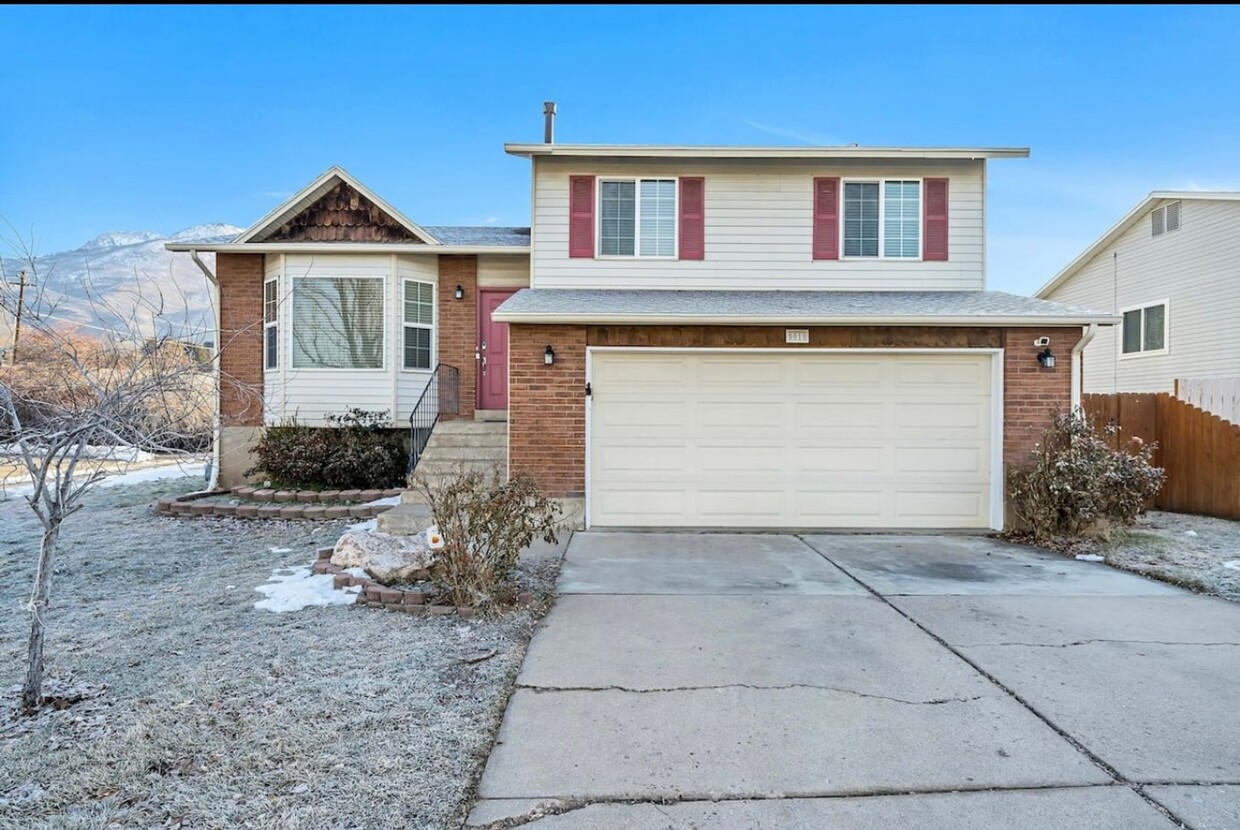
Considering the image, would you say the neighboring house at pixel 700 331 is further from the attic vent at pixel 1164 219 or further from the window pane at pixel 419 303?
the attic vent at pixel 1164 219

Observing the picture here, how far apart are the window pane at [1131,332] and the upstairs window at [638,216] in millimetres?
11424

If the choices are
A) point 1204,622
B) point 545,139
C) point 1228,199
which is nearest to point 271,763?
point 1204,622

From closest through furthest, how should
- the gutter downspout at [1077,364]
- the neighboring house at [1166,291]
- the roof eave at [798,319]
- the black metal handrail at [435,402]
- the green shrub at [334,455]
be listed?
1. the roof eave at [798,319]
2. the gutter downspout at [1077,364]
3. the green shrub at [334,455]
4. the black metal handrail at [435,402]
5. the neighboring house at [1166,291]

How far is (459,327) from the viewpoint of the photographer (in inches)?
429

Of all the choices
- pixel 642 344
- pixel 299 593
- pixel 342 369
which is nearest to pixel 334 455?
pixel 342 369

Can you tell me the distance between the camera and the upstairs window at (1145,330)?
44.5ft

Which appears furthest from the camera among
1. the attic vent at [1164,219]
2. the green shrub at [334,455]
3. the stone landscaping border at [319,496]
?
the attic vent at [1164,219]

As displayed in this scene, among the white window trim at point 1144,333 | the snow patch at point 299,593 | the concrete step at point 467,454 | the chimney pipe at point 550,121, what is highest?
the chimney pipe at point 550,121

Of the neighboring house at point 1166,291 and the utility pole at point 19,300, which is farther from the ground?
the neighboring house at point 1166,291

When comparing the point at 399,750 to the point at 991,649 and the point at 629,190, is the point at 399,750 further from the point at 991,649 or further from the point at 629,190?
the point at 629,190

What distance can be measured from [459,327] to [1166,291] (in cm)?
1437

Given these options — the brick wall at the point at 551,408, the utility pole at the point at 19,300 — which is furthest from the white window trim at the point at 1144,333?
the utility pole at the point at 19,300

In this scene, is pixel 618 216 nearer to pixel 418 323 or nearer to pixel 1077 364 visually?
pixel 418 323

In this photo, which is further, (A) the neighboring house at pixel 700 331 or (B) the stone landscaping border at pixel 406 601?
(A) the neighboring house at pixel 700 331
